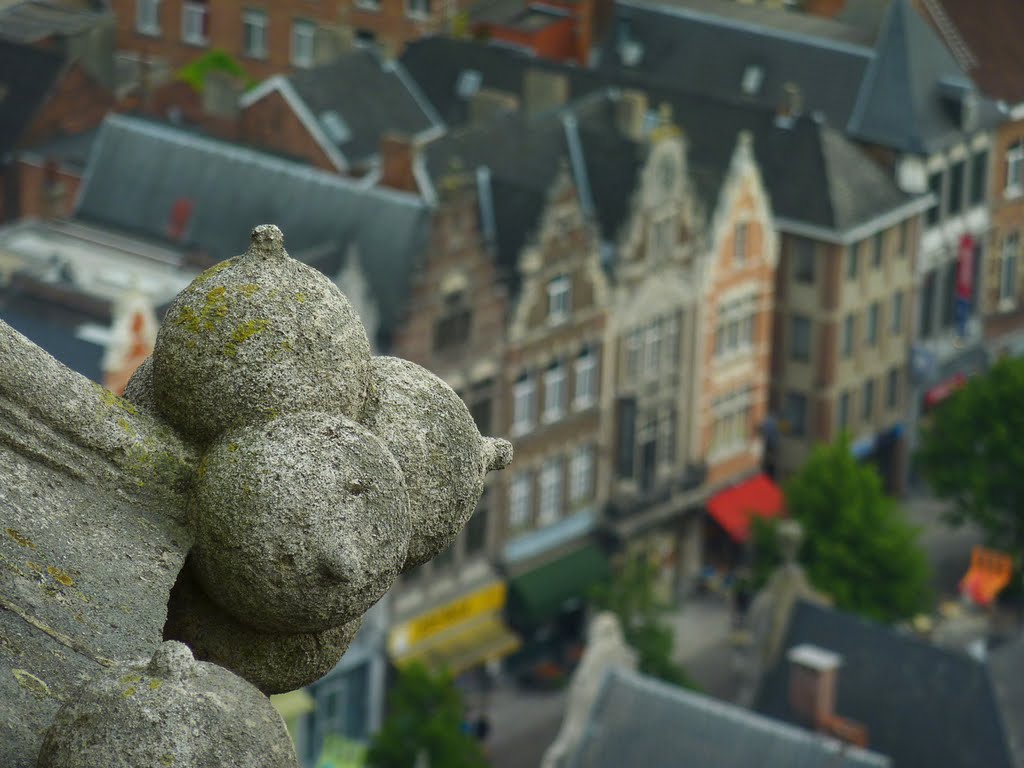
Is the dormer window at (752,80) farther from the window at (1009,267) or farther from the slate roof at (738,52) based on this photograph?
the window at (1009,267)

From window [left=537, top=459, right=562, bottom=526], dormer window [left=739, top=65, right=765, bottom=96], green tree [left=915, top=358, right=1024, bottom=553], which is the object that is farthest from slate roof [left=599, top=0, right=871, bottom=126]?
window [left=537, top=459, right=562, bottom=526]

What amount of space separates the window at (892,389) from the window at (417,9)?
2402cm

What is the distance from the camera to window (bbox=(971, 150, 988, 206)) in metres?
106

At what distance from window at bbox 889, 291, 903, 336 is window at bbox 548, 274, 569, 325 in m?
21.7

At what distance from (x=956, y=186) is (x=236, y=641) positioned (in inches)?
3678

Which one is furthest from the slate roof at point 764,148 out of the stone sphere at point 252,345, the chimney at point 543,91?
the stone sphere at point 252,345

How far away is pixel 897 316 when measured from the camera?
10281 cm

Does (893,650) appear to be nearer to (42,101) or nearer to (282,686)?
(42,101)

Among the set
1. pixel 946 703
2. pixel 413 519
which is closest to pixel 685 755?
pixel 946 703

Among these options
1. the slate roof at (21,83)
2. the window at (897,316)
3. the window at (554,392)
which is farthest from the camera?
the window at (897,316)

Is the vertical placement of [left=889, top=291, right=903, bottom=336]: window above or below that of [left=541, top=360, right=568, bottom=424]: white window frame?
below

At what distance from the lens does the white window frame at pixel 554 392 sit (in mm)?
84562

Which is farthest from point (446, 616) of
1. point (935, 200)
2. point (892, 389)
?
point (935, 200)

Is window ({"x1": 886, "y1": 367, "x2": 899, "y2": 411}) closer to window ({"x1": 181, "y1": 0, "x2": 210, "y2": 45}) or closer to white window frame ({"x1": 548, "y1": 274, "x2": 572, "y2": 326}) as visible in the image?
white window frame ({"x1": 548, "y1": 274, "x2": 572, "y2": 326})
